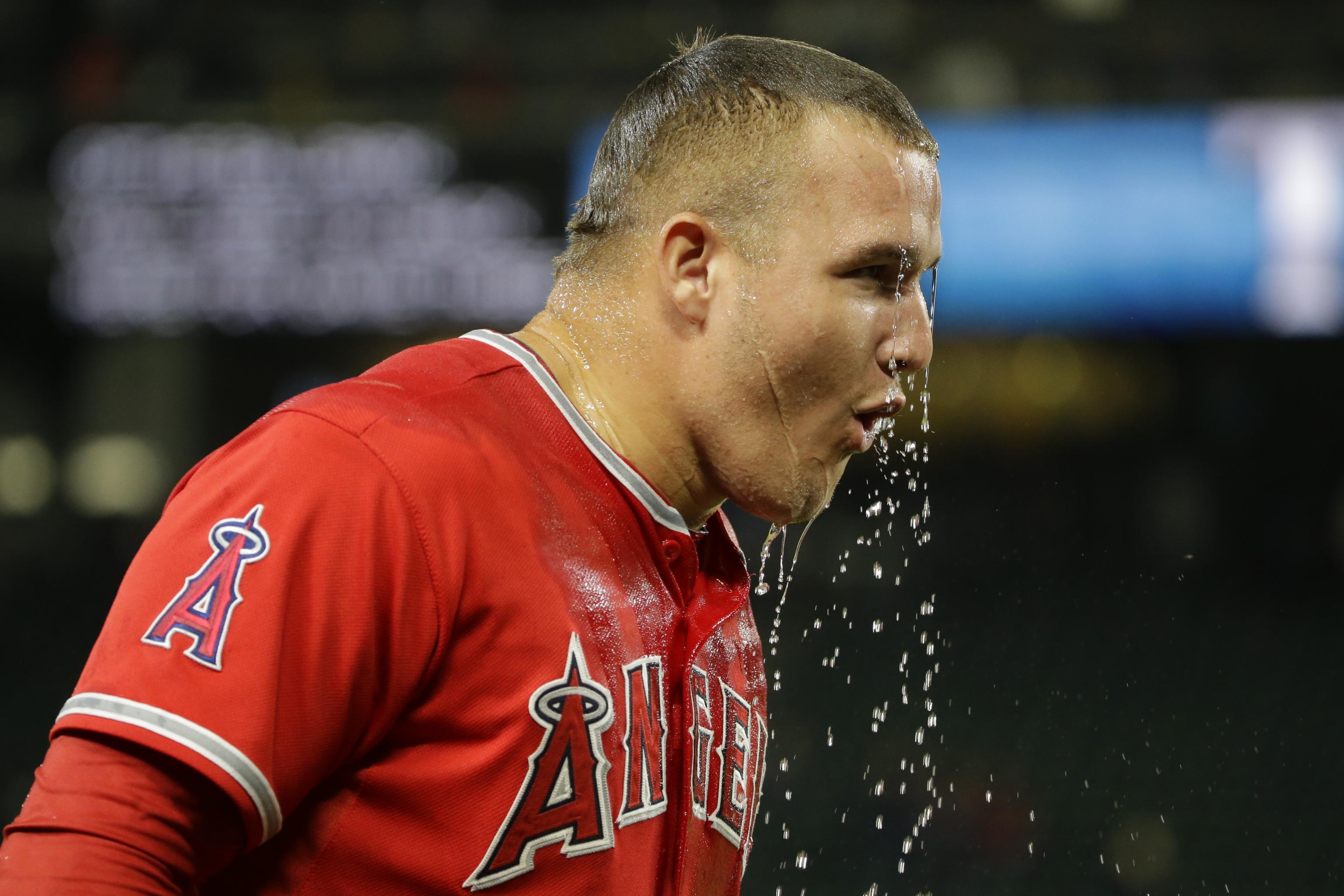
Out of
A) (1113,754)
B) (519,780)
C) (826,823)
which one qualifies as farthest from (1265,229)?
(519,780)

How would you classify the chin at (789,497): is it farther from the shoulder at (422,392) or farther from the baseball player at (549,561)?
the shoulder at (422,392)

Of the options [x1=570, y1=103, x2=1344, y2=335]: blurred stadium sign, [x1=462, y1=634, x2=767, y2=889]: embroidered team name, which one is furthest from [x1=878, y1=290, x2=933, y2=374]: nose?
[x1=570, y1=103, x2=1344, y2=335]: blurred stadium sign

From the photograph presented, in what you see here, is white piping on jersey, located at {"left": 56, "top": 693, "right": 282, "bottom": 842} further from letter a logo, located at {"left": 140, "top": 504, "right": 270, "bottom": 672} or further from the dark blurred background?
the dark blurred background

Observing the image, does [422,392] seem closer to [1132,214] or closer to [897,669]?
[1132,214]

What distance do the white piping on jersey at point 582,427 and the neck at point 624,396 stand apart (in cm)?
3

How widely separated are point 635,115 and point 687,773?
0.85 metres

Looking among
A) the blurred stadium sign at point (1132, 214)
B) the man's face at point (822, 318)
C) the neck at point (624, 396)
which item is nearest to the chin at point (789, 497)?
the man's face at point (822, 318)

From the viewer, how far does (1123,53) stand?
810 cm

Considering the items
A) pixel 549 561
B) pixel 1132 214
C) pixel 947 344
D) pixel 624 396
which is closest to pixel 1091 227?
pixel 1132 214

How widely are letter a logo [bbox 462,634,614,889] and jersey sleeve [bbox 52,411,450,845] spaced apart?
16 cm

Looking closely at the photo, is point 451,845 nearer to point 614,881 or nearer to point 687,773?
point 614,881

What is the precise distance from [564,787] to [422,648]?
24cm

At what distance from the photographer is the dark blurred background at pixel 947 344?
24.3 ft

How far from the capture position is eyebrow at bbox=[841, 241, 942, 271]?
1.54m
